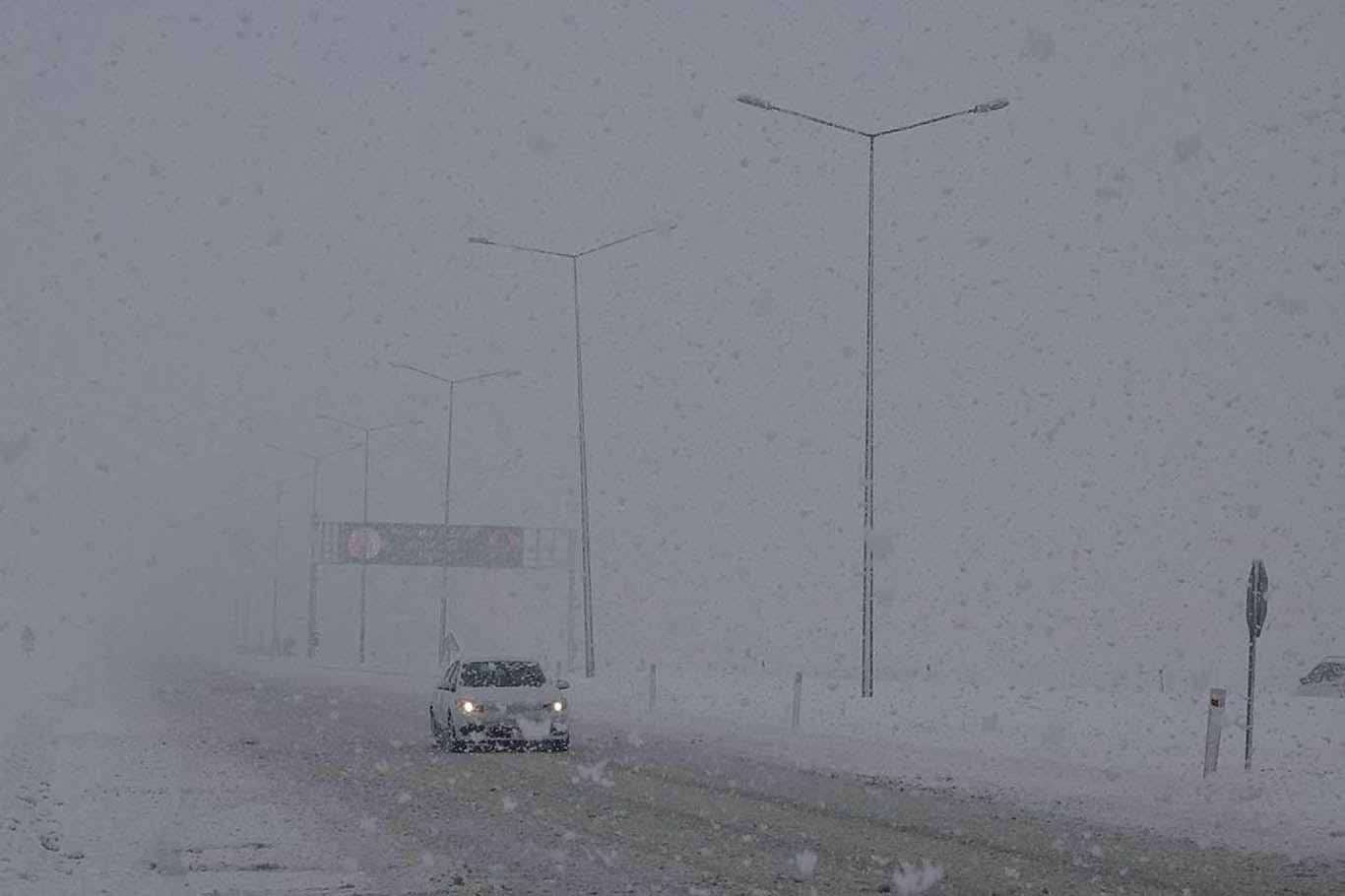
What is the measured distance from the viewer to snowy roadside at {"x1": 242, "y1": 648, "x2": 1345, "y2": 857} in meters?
16.3

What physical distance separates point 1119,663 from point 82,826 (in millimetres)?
83354

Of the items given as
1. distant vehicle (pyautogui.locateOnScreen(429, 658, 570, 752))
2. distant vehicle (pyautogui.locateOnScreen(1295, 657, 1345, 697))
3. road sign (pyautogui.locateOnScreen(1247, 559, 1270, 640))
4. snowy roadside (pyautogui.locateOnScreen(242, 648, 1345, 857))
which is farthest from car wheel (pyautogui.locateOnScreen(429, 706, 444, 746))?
distant vehicle (pyautogui.locateOnScreen(1295, 657, 1345, 697))

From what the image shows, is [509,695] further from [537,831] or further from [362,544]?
[362,544]

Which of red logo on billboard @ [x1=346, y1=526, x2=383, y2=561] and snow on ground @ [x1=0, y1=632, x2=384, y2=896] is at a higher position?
red logo on billboard @ [x1=346, y1=526, x2=383, y2=561]

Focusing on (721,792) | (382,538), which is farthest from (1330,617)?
(721,792)

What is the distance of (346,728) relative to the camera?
2834cm

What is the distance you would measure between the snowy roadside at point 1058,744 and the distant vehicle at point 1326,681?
748cm

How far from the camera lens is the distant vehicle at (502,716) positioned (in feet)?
75.9

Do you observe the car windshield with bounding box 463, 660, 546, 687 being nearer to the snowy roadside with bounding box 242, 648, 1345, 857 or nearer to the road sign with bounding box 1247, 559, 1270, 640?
the snowy roadside with bounding box 242, 648, 1345, 857

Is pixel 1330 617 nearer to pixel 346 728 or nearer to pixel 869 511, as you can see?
pixel 869 511

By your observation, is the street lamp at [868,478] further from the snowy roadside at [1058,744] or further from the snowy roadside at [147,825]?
the snowy roadside at [147,825]

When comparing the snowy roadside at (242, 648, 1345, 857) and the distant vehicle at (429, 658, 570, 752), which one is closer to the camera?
the snowy roadside at (242, 648, 1345, 857)

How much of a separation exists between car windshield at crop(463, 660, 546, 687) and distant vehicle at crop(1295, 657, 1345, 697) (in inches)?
1047

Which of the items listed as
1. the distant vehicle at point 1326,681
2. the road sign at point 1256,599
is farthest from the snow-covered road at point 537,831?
the distant vehicle at point 1326,681
